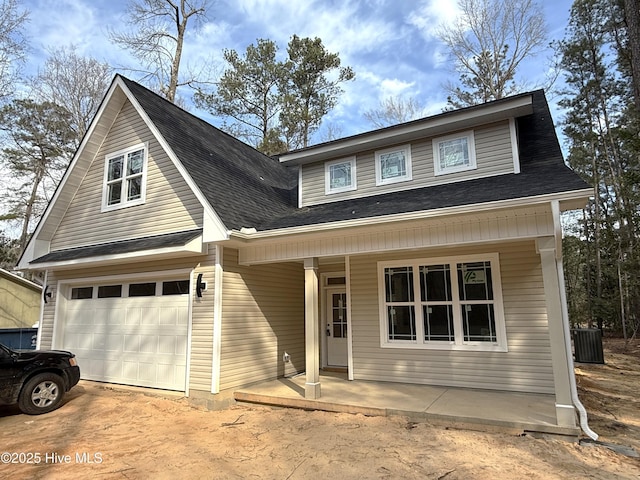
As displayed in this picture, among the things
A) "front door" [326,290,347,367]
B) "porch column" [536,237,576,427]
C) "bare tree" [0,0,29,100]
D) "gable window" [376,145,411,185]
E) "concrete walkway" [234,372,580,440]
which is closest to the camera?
"porch column" [536,237,576,427]

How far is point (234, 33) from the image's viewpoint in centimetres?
1636

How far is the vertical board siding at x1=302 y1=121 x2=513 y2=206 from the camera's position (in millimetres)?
7438

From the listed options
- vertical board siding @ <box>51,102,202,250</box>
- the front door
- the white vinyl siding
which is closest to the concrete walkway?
the white vinyl siding

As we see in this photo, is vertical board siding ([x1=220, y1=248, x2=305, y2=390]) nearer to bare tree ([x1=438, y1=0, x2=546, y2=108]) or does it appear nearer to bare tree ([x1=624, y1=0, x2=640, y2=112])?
bare tree ([x1=624, y1=0, x2=640, y2=112])

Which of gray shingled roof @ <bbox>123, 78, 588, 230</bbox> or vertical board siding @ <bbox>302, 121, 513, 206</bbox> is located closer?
gray shingled roof @ <bbox>123, 78, 588, 230</bbox>

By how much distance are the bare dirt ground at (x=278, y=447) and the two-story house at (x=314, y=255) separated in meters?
0.98

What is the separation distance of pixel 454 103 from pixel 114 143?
16.6 metres

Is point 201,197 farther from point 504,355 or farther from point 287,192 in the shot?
point 504,355

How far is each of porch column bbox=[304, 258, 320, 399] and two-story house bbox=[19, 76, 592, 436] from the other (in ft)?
0.12

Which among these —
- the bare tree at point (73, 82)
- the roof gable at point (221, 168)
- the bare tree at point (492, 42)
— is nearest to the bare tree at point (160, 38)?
the bare tree at point (73, 82)

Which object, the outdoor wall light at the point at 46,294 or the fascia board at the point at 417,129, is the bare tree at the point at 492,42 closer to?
the fascia board at the point at 417,129

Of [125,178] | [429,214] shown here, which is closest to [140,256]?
[125,178]

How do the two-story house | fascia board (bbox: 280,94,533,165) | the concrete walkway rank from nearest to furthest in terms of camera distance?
the concrete walkway, the two-story house, fascia board (bbox: 280,94,533,165)

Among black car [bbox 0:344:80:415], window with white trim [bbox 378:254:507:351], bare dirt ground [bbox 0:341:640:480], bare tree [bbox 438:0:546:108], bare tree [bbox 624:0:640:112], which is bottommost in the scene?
bare dirt ground [bbox 0:341:640:480]
